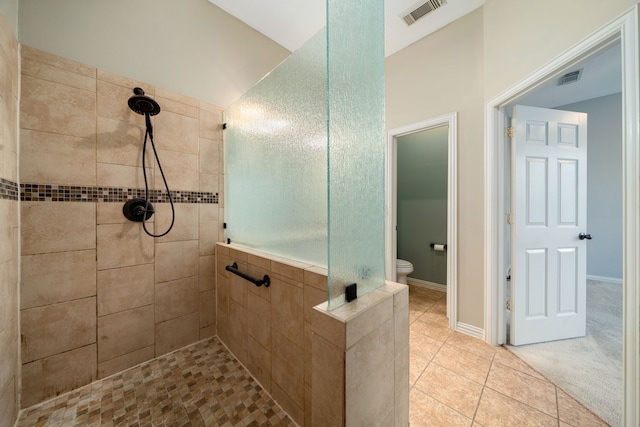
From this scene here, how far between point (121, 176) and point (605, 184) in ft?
18.8

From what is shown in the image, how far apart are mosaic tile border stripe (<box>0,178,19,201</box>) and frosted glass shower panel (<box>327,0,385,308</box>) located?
1445 millimetres

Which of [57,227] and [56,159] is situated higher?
[56,159]

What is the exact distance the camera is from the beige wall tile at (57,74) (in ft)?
3.82

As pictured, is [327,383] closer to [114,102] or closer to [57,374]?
[57,374]

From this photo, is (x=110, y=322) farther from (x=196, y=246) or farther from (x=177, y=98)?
(x=177, y=98)

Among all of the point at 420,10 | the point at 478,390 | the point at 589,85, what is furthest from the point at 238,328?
the point at 589,85

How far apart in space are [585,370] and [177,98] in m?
3.40

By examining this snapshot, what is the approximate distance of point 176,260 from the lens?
64.9 inches

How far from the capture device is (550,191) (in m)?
1.79

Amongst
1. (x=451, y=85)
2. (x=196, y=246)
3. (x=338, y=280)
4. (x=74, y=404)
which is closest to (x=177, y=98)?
(x=196, y=246)

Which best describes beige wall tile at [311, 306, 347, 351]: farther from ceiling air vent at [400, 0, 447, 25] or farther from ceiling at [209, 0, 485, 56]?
ceiling air vent at [400, 0, 447, 25]

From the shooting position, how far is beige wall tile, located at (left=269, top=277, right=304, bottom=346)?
1.06m

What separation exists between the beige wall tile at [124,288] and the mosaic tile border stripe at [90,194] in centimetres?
46

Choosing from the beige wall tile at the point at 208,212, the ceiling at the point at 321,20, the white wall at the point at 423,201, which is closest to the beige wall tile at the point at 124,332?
the beige wall tile at the point at 208,212
